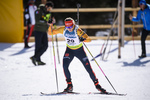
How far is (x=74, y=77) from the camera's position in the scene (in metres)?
5.88

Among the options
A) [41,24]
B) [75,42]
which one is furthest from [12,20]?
[75,42]

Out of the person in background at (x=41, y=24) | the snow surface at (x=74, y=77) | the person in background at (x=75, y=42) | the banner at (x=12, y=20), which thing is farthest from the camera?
the banner at (x=12, y=20)

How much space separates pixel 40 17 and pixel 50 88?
8.49 feet

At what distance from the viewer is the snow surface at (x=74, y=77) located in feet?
14.9

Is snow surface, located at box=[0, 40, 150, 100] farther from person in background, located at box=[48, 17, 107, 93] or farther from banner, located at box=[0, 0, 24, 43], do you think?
banner, located at box=[0, 0, 24, 43]

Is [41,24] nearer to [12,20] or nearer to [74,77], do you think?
[74,77]

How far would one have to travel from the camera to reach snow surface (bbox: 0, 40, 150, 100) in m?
4.55

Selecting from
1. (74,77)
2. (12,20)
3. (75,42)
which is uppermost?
(75,42)

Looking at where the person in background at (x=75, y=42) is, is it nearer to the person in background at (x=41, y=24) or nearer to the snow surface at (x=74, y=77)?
the snow surface at (x=74, y=77)

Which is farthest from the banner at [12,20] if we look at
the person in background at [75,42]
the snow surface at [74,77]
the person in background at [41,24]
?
the person in background at [75,42]

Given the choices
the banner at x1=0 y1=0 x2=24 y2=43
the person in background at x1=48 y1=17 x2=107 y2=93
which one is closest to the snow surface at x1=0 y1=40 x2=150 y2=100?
the person in background at x1=48 y1=17 x2=107 y2=93

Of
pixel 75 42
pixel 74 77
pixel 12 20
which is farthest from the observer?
pixel 12 20

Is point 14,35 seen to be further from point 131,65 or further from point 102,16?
point 102,16

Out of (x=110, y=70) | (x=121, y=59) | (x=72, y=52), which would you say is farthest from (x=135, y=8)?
(x=72, y=52)
